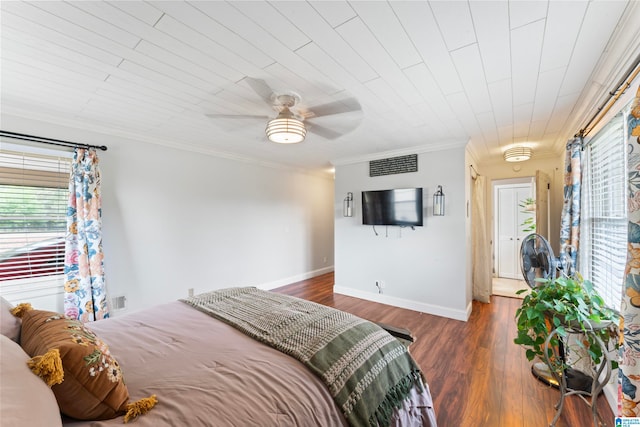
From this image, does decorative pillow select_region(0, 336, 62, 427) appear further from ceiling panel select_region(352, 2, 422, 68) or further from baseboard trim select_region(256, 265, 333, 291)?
baseboard trim select_region(256, 265, 333, 291)

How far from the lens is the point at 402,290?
3.81 metres

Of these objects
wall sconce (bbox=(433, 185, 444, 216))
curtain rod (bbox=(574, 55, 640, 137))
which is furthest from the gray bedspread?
wall sconce (bbox=(433, 185, 444, 216))

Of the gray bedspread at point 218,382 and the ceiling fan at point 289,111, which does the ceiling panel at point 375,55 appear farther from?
the gray bedspread at point 218,382

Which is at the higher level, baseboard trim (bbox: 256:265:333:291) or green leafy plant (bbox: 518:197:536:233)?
green leafy plant (bbox: 518:197:536:233)

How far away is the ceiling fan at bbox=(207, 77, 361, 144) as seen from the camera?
2.02 metres

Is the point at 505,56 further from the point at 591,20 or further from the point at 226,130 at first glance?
the point at 226,130

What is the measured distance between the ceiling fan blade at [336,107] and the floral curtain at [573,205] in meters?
2.26

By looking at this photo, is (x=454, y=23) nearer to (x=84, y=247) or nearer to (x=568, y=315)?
(x=568, y=315)

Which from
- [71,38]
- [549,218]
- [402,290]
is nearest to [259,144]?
[71,38]

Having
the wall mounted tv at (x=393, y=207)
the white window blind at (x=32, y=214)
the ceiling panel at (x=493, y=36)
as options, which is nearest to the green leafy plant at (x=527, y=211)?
the wall mounted tv at (x=393, y=207)

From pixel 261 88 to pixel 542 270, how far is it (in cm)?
274

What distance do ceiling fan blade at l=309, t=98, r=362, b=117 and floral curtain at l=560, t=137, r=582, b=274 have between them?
2258 mm

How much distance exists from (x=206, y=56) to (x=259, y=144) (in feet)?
6.51

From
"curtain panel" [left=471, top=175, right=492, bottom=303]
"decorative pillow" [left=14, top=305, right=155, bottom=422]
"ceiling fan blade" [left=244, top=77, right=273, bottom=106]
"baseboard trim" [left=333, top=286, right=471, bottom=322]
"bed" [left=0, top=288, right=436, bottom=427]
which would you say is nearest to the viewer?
"decorative pillow" [left=14, top=305, right=155, bottom=422]
